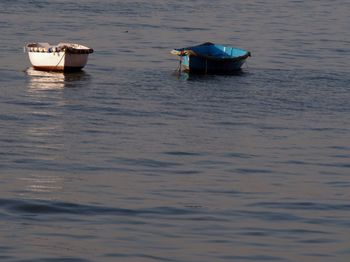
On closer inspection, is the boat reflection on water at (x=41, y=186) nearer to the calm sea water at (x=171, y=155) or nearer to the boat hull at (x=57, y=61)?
the calm sea water at (x=171, y=155)

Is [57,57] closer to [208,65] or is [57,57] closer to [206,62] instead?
[206,62]

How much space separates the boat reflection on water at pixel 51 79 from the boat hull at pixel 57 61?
0.62 feet

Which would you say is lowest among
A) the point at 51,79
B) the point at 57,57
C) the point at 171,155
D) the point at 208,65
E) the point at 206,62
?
the point at 51,79

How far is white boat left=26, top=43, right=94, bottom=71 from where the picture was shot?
40.0 m

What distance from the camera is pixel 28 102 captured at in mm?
32375

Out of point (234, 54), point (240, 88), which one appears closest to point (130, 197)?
point (240, 88)

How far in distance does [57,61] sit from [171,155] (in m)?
16.7

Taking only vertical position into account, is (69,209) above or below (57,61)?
above

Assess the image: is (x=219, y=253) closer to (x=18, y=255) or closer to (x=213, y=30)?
(x=18, y=255)

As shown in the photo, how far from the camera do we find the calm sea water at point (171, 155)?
15602 millimetres

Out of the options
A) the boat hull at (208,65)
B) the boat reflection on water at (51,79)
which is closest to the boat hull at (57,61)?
the boat reflection on water at (51,79)

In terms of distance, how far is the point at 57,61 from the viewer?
1575 inches

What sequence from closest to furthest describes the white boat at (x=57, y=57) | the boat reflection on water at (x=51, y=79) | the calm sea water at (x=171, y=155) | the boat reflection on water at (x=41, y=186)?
the calm sea water at (x=171, y=155), the boat reflection on water at (x=41, y=186), the boat reflection on water at (x=51, y=79), the white boat at (x=57, y=57)

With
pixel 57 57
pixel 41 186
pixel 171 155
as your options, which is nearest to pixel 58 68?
pixel 57 57
